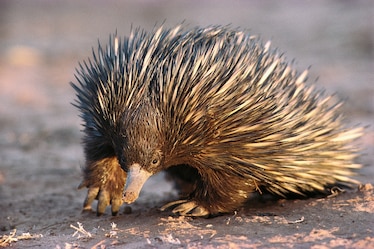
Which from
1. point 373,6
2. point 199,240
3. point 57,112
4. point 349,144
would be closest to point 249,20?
point 373,6

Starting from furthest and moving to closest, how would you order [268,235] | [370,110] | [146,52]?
[370,110] → [146,52] → [268,235]

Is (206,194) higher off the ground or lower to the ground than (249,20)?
lower

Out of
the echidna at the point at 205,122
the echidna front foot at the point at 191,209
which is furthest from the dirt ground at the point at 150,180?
the echidna at the point at 205,122

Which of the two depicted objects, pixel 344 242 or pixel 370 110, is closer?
pixel 344 242

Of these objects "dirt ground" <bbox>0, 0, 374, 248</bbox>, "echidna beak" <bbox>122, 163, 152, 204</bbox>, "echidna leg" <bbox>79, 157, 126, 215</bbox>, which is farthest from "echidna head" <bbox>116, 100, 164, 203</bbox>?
"echidna leg" <bbox>79, 157, 126, 215</bbox>

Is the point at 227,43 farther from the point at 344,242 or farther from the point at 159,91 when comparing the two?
the point at 344,242

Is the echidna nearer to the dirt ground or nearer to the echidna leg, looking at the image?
the echidna leg

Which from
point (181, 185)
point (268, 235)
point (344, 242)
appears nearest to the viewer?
point (344, 242)
